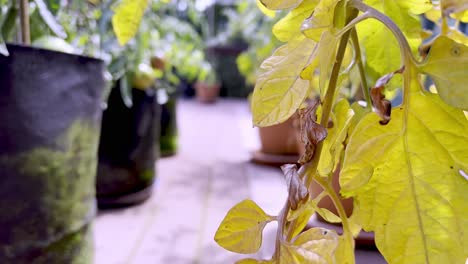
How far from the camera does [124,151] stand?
1199mm

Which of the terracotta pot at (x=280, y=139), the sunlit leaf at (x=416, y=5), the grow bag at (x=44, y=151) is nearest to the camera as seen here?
the sunlit leaf at (x=416, y=5)

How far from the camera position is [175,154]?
208 centimetres

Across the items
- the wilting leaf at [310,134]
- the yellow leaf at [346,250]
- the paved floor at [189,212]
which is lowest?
the paved floor at [189,212]

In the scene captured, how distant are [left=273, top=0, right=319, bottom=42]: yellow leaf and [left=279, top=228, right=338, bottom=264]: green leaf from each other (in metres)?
0.12

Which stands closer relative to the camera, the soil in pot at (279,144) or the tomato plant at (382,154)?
the tomato plant at (382,154)

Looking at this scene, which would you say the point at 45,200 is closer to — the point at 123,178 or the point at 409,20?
the point at 409,20

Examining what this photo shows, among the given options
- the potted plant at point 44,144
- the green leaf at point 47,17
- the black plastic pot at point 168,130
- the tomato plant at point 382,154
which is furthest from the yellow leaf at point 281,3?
Answer: the black plastic pot at point 168,130

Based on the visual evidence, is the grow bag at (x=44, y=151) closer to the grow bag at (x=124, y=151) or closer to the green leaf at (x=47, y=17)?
the green leaf at (x=47, y=17)

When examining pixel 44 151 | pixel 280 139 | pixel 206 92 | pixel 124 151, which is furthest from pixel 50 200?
pixel 206 92

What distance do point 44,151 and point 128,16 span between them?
0.29 meters

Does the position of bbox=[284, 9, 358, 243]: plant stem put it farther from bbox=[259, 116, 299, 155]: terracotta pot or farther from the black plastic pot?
the black plastic pot

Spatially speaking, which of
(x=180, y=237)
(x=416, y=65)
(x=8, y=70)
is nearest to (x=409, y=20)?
(x=416, y=65)

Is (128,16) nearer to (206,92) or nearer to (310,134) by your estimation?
(310,134)

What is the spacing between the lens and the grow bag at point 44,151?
51 centimetres
